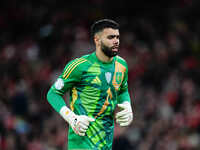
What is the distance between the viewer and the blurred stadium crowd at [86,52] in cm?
904

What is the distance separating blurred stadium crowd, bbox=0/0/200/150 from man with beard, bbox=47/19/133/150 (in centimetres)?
391

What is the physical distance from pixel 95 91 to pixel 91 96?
7cm

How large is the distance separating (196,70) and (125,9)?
2.91m

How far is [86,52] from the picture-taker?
10.2 meters

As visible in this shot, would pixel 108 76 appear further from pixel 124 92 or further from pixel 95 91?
pixel 124 92

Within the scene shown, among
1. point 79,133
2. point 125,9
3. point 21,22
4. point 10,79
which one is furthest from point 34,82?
point 79,133

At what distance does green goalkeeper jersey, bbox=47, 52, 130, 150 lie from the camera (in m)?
4.43

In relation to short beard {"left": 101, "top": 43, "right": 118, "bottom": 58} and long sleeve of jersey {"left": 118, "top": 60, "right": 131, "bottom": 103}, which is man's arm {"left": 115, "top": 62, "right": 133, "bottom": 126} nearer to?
long sleeve of jersey {"left": 118, "top": 60, "right": 131, "bottom": 103}

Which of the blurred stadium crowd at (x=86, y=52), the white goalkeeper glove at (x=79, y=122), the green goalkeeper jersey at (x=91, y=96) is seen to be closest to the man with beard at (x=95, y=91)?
the green goalkeeper jersey at (x=91, y=96)

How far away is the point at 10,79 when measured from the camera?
32.8 ft

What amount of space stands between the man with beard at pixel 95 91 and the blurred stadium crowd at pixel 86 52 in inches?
154

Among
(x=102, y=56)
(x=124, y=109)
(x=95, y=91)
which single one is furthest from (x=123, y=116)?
(x=102, y=56)

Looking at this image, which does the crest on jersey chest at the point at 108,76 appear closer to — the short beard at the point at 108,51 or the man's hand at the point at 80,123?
the short beard at the point at 108,51

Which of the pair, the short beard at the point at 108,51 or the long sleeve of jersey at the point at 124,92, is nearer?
the short beard at the point at 108,51
